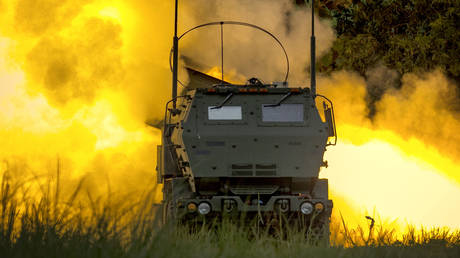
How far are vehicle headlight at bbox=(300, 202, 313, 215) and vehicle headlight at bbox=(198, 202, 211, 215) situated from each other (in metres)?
1.31

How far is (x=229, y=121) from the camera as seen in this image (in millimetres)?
13203

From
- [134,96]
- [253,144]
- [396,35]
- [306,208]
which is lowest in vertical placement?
[306,208]

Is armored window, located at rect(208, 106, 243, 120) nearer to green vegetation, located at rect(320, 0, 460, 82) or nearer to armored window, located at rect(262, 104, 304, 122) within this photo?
armored window, located at rect(262, 104, 304, 122)

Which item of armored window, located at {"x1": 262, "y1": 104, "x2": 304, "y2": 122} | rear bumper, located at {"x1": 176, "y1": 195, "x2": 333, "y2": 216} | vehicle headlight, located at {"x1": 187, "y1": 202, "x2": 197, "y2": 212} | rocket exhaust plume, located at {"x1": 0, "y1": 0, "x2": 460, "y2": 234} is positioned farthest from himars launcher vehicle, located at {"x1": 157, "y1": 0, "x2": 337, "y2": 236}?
rocket exhaust plume, located at {"x1": 0, "y1": 0, "x2": 460, "y2": 234}

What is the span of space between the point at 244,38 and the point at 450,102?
510cm

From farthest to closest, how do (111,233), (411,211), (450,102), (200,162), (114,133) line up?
(450,102) → (114,133) → (411,211) → (200,162) → (111,233)

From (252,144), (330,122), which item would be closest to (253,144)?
(252,144)

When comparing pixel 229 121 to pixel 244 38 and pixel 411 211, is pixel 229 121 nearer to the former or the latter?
pixel 411 211

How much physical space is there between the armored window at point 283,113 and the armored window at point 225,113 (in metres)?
0.40

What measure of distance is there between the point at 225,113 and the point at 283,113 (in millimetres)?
889

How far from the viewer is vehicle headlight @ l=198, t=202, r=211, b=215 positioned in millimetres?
12180

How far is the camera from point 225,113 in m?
13.3

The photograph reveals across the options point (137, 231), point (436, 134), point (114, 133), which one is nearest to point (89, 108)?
point (114, 133)

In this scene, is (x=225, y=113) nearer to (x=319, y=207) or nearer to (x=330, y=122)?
(x=330, y=122)
